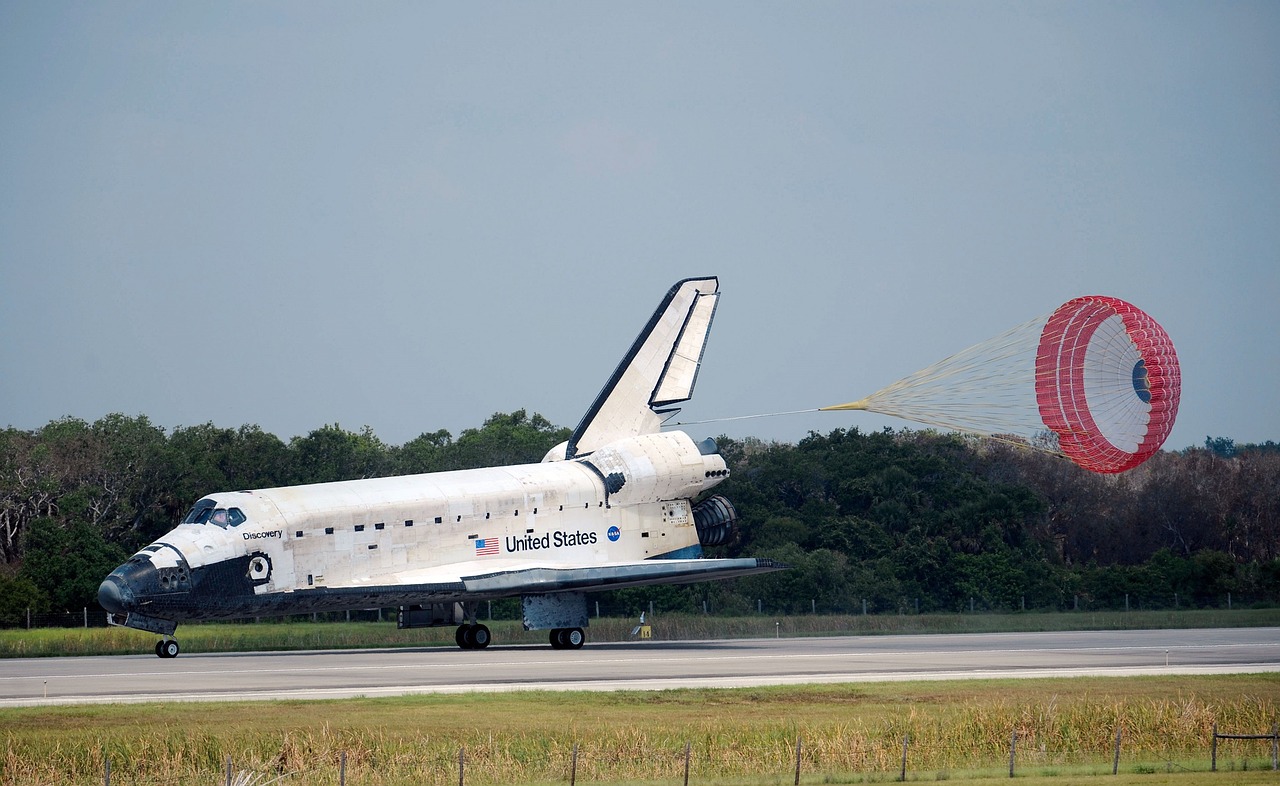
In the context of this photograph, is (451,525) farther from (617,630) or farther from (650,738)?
(650,738)

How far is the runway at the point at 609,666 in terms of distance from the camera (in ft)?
79.6

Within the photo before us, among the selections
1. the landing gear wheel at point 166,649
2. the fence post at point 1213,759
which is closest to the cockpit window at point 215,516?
the landing gear wheel at point 166,649

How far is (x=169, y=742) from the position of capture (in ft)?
60.5

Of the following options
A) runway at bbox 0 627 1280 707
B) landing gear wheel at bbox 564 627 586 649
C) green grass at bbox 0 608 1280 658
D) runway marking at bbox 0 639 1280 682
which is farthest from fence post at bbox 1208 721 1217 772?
green grass at bbox 0 608 1280 658

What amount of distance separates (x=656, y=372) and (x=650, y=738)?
852 inches

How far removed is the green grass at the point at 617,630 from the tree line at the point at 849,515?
15.5 feet

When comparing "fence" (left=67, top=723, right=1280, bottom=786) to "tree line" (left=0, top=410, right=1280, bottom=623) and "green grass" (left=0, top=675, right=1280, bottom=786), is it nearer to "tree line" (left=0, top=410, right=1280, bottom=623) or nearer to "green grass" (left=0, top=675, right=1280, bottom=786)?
"green grass" (left=0, top=675, right=1280, bottom=786)

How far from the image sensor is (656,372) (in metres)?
40.2

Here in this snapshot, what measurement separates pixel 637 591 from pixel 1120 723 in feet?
109

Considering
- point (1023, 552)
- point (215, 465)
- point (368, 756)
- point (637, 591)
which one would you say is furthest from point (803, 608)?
point (368, 756)

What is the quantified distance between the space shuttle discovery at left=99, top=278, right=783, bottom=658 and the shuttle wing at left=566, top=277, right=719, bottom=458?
0.04 metres

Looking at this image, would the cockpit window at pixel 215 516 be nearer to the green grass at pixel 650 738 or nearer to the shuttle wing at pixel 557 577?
the shuttle wing at pixel 557 577

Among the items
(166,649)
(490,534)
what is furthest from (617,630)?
(166,649)

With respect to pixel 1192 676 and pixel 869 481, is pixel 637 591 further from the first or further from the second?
pixel 1192 676
